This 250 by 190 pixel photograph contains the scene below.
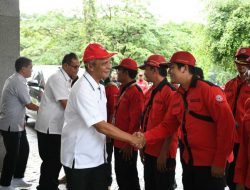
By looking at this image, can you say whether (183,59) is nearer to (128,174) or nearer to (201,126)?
(201,126)

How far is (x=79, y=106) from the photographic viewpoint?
3.16 m

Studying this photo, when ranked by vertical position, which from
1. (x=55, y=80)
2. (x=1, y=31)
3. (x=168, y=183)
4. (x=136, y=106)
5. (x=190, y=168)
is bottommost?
(x=168, y=183)

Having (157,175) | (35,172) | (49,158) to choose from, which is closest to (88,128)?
(157,175)

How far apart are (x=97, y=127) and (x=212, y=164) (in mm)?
1076

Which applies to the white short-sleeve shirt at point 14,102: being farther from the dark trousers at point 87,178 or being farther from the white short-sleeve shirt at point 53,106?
the dark trousers at point 87,178

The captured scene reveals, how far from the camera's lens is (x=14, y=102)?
546 centimetres

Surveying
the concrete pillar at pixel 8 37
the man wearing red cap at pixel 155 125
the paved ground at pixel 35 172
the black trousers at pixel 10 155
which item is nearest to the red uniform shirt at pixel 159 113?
the man wearing red cap at pixel 155 125

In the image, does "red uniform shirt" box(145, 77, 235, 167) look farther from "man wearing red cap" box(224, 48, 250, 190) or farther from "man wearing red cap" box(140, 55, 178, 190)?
"man wearing red cap" box(224, 48, 250, 190)

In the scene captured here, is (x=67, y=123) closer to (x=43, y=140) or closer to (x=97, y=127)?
(x=97, y=127)

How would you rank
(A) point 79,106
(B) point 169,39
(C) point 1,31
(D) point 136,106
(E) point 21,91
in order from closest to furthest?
(A) point 79,106 < (D) point 136,106 < (E) point 21,91 < (C) point 1,31 < (B) point 169,39

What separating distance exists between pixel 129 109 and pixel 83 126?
162 cm

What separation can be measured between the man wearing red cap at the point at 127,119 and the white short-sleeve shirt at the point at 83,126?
1.34m

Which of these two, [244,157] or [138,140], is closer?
[244,157]

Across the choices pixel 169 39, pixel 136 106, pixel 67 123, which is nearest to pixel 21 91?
pixel 136 106
